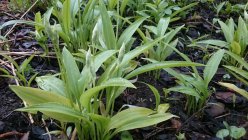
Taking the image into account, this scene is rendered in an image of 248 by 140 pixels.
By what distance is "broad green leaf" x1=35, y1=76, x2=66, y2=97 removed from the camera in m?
1.42

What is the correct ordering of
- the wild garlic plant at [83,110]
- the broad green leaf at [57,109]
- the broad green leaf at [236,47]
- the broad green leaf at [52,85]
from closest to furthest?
1. the broad green leaf at [57,109]
2. the wild garlic plant at [83,110]
3. the broad green leaf at [52,85]
4. the broad green leaf at [236,47]

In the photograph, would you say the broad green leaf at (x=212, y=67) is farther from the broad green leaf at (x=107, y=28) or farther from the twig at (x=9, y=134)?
the twig at (x=9, y=134)

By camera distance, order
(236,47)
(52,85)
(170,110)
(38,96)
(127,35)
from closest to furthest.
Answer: (38,96), (52,85), (170,110), (127,35), (236,47)

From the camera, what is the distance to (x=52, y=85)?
143 cm

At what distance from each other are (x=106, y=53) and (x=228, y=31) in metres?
0.97

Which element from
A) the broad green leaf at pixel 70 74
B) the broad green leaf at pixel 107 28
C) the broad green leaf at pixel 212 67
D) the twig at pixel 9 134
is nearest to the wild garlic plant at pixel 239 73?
the broad green leaf at pixel 212 67

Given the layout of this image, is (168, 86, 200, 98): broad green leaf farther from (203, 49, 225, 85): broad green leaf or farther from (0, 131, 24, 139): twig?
(0, 131, 24, 139): twig

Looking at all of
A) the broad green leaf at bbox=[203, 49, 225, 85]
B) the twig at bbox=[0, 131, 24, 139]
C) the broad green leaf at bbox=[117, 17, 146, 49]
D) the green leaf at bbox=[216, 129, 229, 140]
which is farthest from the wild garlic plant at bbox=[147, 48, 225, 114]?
the twig at bbox=[0, 131, 24, 139]

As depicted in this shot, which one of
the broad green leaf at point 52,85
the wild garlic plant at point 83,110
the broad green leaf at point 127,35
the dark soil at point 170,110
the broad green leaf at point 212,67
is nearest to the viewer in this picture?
the wild garlic plant at point 83,110

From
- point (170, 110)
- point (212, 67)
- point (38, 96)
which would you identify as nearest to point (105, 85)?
point (38, 96)

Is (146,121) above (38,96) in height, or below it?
below

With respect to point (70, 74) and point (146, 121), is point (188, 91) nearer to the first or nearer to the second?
point (146, 121)

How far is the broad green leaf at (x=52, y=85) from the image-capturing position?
1.42m

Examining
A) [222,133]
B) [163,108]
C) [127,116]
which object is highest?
[127,116]
